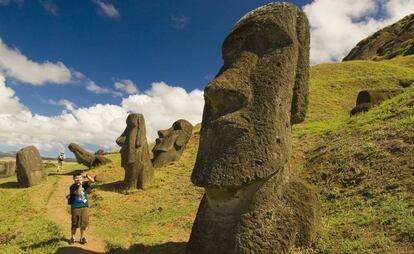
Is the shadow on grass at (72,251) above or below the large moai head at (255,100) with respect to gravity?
below

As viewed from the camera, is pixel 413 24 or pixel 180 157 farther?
pixel 413 24

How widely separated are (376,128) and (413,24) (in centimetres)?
7608

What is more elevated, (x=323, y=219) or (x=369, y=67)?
(x=369, y=67)

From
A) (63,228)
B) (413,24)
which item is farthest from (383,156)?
(413,24)

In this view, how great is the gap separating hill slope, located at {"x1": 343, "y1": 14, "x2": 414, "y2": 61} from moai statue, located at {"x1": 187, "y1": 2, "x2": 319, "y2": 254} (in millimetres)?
70191

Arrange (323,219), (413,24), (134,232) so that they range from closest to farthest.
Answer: (323,219), (134,232), (413,24)

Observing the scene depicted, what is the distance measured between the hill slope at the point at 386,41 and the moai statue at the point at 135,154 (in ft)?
205

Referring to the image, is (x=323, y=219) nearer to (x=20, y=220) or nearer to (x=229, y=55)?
(x=229, y=55)

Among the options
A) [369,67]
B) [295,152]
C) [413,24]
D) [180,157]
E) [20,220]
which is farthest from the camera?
[413,24]

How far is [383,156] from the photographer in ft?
41.5

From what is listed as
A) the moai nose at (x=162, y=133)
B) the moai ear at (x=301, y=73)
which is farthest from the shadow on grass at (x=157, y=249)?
the moai nose at (x=162, y=133)

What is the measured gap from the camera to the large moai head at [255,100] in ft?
25.3

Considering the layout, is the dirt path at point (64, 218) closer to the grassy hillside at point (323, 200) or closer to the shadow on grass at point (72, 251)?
the shadow on grass at point (72, 251)

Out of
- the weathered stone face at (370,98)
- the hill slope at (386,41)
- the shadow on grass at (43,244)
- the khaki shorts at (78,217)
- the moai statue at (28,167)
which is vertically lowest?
the shadow on grass at (43,244)
